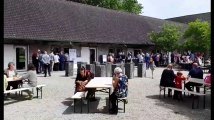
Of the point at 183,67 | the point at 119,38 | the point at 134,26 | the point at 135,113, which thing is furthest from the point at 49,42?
the point at 135,113

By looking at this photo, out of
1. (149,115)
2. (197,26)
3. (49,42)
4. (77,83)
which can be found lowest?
(149,115)

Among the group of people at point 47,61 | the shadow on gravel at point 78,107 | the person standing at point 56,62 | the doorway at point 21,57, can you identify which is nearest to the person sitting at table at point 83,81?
the shadow on gravel at point 78,107

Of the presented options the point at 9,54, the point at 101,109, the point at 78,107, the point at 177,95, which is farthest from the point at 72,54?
the point at 101,109

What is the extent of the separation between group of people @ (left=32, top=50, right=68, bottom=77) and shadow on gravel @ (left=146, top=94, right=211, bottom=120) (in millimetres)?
8996

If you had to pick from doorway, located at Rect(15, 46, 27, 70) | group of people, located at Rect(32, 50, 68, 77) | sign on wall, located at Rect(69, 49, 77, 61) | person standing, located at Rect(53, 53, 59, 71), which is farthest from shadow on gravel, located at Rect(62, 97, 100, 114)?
sign on wall, located at Rect(69, 49, 77, 61)

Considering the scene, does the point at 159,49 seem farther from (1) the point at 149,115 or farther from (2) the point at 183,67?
(1) the point at 149,115

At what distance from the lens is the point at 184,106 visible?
9375 millimetres

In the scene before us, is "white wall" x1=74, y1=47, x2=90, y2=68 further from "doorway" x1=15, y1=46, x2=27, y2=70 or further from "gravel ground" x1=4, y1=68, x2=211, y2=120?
"gravel ground" x1=4, y1=68, x2=211, y2=120

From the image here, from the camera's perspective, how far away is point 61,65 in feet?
74.7

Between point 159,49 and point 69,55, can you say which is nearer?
point 69,55

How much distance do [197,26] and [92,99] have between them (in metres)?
23.1

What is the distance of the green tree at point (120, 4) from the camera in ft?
150

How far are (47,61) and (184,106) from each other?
427 inches

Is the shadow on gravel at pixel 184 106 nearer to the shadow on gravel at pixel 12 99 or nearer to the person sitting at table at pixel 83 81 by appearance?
the person sitting at table at pixel 83 81
